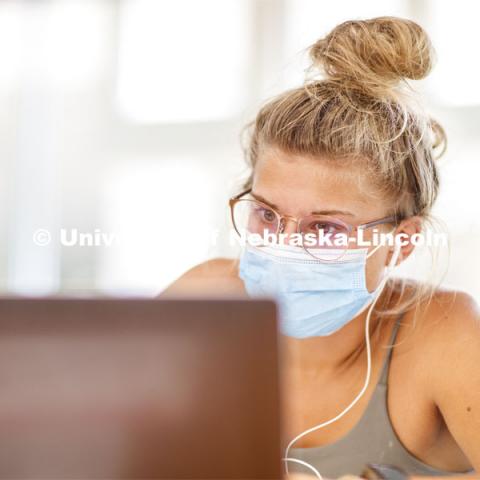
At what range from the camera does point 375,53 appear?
1.44 m

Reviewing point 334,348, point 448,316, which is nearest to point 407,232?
point 448,316

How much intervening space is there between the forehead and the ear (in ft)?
0.20

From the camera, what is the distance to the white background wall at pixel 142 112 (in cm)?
155

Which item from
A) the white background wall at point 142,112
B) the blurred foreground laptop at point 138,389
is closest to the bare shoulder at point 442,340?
the white background wall at point 142,112

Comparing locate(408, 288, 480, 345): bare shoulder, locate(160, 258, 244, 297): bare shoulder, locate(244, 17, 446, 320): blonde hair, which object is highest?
locate(244, 17, 446, 320): blonde hair

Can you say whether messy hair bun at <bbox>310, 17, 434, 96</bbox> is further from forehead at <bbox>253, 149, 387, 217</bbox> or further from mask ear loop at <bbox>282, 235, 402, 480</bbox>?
Answer: mask ear loop at <bbox>282, 235, 402, 480</bbox>

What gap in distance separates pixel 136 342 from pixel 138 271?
3.09 feet

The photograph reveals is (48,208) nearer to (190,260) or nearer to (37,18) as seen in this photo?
(190,260)

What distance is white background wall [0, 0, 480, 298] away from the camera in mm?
1551

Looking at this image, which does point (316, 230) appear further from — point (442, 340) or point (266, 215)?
point (442, 340)

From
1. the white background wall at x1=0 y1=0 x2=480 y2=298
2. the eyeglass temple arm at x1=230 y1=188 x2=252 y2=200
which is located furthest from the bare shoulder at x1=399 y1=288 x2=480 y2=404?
the eyeglass temple arm at x1=230 y1=188 x2=252 y2=200

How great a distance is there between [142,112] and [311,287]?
622mm

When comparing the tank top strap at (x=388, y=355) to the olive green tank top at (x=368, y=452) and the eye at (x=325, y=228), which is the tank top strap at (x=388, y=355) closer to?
the olive green tank top at (x=368, y=452)

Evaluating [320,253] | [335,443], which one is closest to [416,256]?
[320,253]
